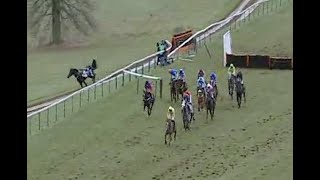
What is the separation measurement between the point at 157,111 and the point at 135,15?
1181 inches

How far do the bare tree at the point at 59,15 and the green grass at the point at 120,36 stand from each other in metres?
1.39

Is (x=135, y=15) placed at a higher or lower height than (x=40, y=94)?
higher

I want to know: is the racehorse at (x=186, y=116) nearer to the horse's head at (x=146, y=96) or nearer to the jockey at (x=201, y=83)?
the horse's head at (x=146, y=96)

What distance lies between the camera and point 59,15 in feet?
169

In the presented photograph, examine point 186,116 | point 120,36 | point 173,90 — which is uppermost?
point 120,36

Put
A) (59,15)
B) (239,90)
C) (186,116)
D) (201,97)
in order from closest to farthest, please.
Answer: (186,116) → (201,97) → (239,90) → (59,15)

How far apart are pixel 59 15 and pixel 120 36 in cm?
507

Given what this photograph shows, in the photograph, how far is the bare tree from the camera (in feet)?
169

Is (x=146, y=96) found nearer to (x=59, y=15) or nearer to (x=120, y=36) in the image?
(x=120, y=36)

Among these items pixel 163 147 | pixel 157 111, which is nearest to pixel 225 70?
pixel 157 111

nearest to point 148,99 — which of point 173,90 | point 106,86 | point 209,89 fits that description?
point 209,89

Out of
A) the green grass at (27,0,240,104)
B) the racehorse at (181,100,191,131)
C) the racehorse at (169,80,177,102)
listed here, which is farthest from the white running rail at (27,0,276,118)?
the racehorse at (181,100,191,131)
